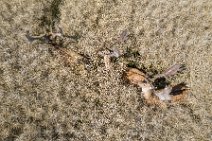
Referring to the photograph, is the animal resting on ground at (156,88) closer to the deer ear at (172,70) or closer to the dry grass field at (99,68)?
the deer ear at (172,70)

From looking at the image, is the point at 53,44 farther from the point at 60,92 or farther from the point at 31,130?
the point at 31,130

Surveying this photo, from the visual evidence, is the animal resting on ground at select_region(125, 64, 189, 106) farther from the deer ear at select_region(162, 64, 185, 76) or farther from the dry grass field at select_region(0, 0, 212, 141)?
the dry grass field at select_region(0, 0, 212, 141)

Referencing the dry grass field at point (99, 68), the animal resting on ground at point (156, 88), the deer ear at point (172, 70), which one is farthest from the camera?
the deer ear at point (172, 70)

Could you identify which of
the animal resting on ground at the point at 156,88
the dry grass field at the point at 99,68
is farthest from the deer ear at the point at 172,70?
the dry grass field at the point at 99,68

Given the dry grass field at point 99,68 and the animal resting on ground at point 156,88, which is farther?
the animal resting on ground at point 156,88

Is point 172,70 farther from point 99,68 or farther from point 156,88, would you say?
point 99,68

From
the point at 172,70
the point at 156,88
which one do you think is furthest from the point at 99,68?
the point at 172,70

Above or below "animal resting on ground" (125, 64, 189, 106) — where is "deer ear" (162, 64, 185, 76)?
above

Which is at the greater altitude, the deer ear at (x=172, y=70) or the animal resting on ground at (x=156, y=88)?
the deer ear at (x=172, y=70)

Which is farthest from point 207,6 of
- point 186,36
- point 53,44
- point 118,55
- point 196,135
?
point 53,44

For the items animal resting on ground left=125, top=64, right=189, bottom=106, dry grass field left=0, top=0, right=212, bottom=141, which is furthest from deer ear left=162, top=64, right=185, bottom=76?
dry grass field left=0, top=0, right=212, bottom=141
